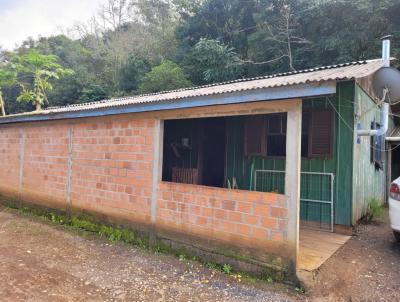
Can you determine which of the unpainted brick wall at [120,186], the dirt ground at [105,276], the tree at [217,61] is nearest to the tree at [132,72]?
the tree at [217,61]

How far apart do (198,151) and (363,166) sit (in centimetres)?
372

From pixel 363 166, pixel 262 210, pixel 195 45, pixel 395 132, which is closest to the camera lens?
pixel 262 210

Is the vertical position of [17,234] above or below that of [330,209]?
below

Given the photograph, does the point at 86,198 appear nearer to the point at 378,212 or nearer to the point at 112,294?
the point at 112,294

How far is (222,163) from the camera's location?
7.98m

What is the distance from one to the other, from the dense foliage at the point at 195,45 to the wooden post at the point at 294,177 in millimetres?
11428

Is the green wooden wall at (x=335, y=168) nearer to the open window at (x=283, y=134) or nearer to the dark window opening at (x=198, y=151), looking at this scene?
the open window at (x=283, y=134)

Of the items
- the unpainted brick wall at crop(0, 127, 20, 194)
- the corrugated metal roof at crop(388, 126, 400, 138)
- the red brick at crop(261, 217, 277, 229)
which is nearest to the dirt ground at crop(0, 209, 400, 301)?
the red brick at crop(261, 217, 277, 229)

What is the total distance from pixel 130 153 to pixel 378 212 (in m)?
5.43

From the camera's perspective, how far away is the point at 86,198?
641 centimetres

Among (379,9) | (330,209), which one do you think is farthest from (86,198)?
(379,9)

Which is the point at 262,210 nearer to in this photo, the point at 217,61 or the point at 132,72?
the point at 217,61

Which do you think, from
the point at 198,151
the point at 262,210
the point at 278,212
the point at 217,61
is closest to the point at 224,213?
the point at 262,210

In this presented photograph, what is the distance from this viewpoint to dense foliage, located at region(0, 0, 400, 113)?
45.0 feet
